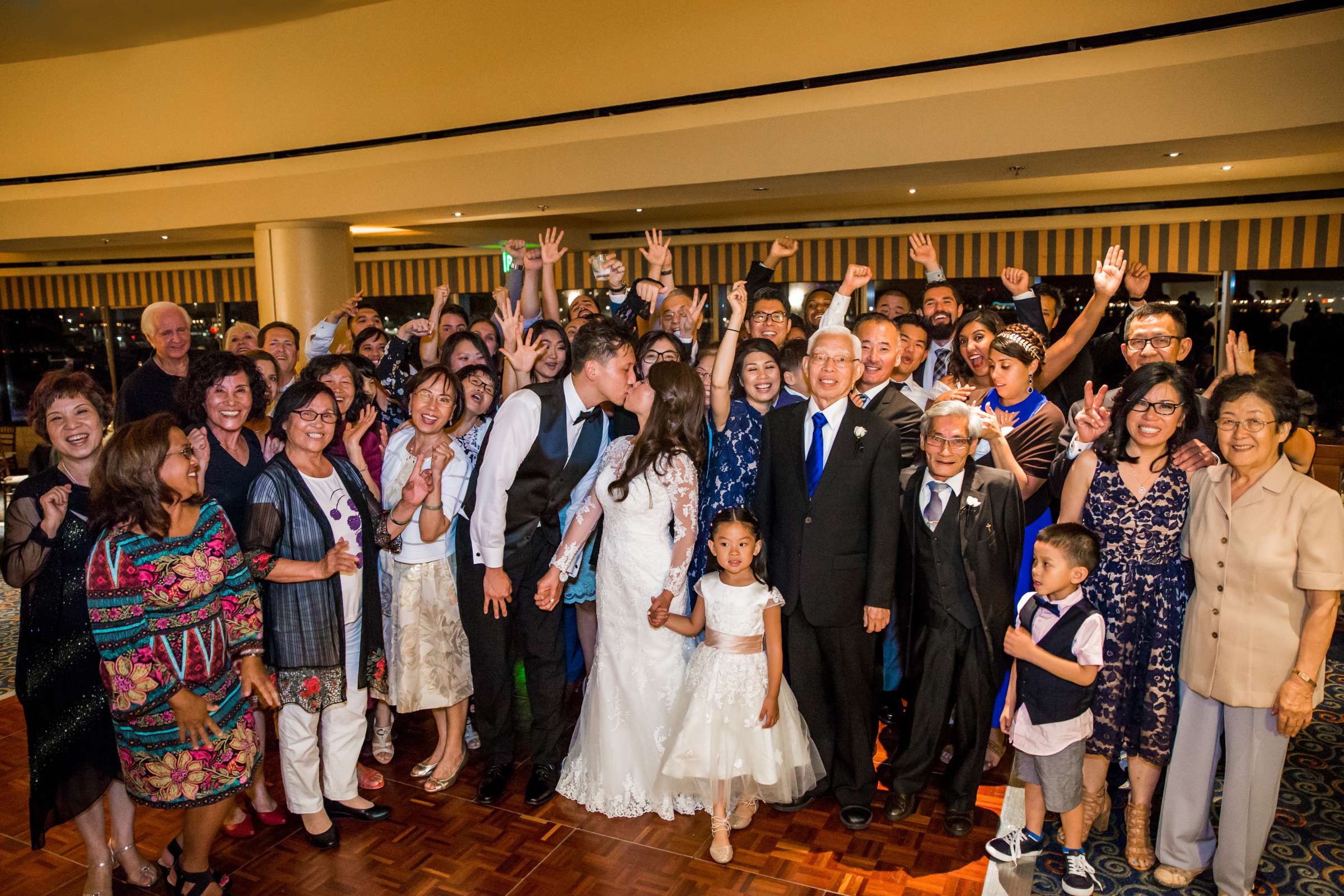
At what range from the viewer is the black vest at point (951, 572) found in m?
3.10

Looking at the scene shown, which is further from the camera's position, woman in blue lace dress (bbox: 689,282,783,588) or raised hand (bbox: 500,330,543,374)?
raised hand (bbox: 500,330,543,374)

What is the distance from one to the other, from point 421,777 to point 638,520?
157 centimetres

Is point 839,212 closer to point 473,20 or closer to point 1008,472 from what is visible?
point 473,20

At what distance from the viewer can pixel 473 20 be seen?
721cm

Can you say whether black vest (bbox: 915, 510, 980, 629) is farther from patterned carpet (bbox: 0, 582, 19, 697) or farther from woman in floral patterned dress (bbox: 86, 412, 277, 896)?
patterned carpet (bbox: 0, 582, 19, 697)

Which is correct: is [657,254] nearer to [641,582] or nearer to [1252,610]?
[641,582]

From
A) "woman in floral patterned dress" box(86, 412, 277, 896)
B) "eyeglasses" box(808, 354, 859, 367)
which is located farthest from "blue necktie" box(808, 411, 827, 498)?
"woman in floral patterned dress" box(86, 412, 277, 896)

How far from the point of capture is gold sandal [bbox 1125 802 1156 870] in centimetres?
295

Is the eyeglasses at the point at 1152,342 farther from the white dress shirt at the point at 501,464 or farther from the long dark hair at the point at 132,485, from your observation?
the long dark hair at the point at 132,485

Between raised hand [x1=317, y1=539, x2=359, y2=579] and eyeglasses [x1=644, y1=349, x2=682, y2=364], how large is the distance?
5.35 ft

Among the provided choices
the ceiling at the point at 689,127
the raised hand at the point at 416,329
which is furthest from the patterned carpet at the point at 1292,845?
the raised hand at the point at 416,329

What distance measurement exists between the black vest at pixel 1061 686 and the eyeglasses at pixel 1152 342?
120 cm

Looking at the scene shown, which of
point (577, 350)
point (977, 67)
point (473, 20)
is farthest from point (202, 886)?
point (473, 20)

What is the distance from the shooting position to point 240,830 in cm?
325
